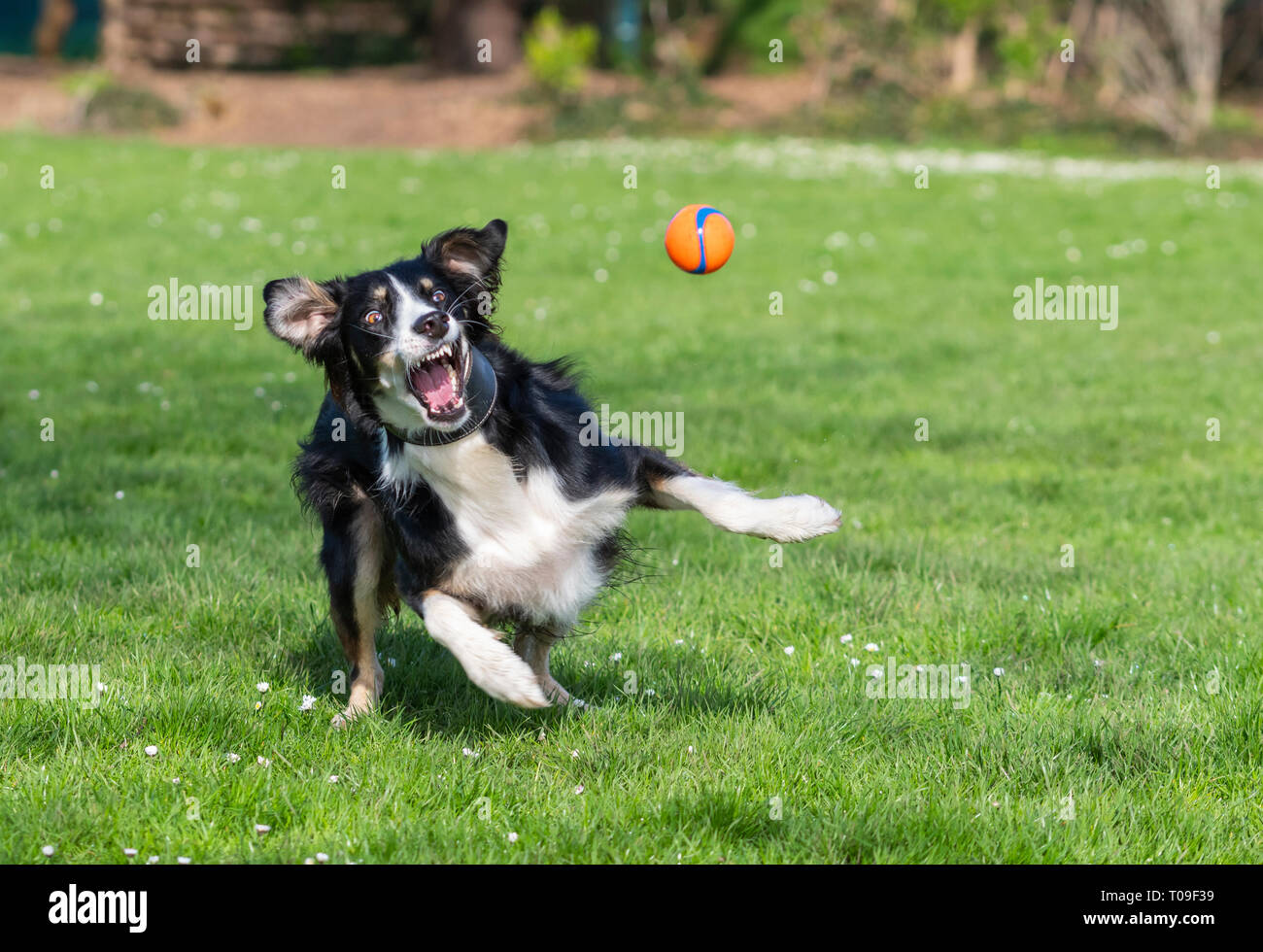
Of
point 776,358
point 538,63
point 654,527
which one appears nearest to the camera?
point 654,527

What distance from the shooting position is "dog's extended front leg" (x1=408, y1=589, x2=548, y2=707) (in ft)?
12.3

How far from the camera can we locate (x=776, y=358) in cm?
1009

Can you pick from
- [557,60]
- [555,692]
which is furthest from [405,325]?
[557,60]

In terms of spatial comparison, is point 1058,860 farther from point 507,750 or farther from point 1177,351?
point 1177,351

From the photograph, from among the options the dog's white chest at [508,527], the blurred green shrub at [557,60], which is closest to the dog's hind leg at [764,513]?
the dog's white chest at [508,527]

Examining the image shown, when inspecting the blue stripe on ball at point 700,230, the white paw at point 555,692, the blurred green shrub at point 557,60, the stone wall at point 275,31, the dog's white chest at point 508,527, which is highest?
the stone wall at point 275,31

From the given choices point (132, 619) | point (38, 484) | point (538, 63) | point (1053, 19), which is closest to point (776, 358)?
point (38, 484)

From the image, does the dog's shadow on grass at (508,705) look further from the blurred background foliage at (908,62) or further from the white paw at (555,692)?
the blurred background foliage at (908,62)

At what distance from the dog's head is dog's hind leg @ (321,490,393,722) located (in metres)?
0.42

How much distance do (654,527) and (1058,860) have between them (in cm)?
327

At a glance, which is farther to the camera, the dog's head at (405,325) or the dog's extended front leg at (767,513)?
the dog's extended front leg at (767,513)

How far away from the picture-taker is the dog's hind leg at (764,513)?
13.5 feet

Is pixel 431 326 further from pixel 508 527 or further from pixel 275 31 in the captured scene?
pixel 275 31

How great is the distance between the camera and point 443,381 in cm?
398
